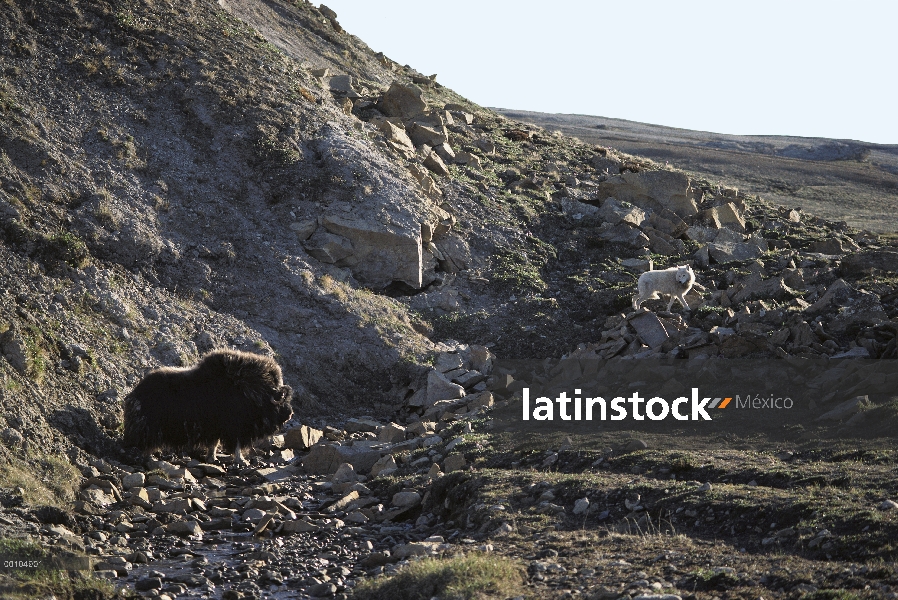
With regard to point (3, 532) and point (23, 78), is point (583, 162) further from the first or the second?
point (3, 532)

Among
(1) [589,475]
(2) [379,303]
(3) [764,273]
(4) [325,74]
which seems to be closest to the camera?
(1) [589,475]

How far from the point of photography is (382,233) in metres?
18.1

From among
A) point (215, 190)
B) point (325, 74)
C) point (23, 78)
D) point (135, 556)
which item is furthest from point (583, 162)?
point (135, 556)

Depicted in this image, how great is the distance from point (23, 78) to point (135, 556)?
40.7ft

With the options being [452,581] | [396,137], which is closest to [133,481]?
[452,581]

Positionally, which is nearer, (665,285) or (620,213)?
(665,285)

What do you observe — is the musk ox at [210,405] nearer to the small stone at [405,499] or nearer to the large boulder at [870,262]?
the small stone at [405,499]

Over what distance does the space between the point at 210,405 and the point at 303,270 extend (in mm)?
5641

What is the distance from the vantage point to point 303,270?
17.0 metres

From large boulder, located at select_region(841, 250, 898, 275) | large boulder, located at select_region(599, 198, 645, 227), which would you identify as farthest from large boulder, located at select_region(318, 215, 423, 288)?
large boulder, located at select_region(841, 250, 898, 275)

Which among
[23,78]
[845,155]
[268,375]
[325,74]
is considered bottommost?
[268,375]

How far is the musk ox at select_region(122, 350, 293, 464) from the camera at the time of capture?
A: 1143 centimetres

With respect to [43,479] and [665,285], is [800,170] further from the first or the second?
[43,479]

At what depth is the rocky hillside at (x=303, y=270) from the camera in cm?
1066
